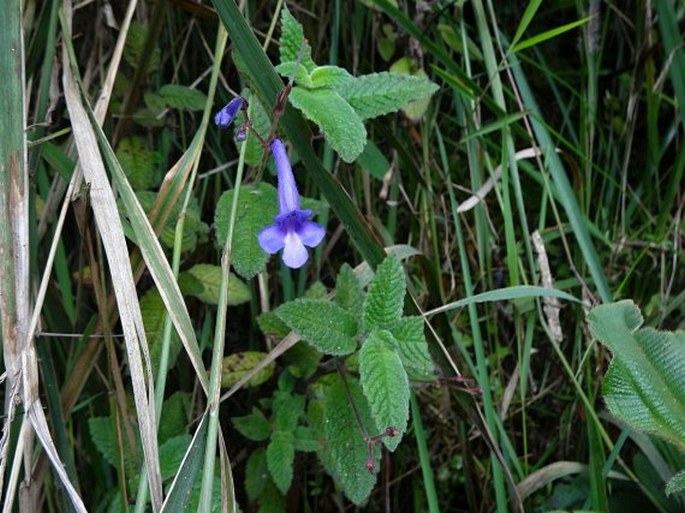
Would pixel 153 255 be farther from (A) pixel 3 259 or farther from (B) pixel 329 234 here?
(B) pixel 329 234

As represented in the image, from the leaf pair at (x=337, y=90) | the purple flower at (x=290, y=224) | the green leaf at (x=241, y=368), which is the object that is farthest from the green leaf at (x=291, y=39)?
the green leaf at (x=241, y=368)

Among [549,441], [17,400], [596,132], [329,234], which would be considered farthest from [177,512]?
[596,132]

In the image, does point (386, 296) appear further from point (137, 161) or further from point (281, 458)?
point (137, 161)

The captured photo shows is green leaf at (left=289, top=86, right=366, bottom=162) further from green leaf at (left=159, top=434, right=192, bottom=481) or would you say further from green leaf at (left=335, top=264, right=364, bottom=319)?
green leaf at (left=159, top=434, right=192, bottom=481)

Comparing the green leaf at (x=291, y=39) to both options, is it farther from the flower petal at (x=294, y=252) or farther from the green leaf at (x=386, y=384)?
the green leaf at (x=386, y=384)

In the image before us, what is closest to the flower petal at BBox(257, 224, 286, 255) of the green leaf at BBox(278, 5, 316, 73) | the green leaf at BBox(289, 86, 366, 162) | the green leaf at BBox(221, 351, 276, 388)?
the green leaf at BBox(289, 86, 366, 162)

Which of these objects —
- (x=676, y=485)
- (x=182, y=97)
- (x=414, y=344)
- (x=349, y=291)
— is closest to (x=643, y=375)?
(x=676, y=485)

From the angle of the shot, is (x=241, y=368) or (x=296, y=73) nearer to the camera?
(x=296, y=73)
